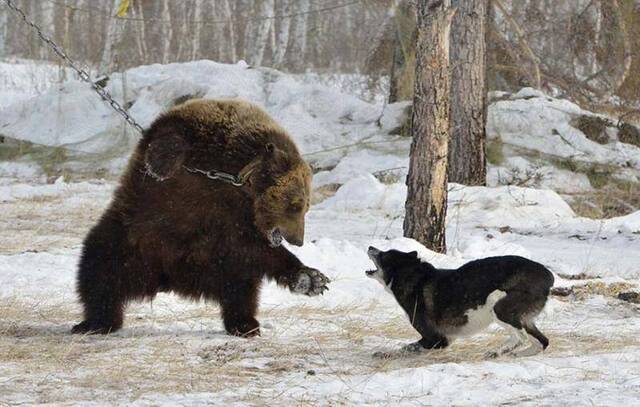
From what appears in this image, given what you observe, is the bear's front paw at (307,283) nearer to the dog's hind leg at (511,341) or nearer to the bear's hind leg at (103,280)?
the bear's hind leg at (103,280)

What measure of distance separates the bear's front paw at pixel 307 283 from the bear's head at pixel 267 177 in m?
0.22

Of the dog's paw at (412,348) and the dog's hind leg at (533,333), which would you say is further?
the dog's paw at (412,348)

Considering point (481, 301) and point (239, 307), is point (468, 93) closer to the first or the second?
point (239, 307)

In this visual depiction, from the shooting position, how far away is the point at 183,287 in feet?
18.7

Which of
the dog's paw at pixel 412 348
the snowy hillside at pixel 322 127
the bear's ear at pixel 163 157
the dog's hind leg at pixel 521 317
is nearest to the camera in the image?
the dog's hind leg at pixel 521 317

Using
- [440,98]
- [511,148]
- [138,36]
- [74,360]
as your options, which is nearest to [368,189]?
[511,148]

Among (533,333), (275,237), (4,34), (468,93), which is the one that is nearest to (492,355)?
(533,333)

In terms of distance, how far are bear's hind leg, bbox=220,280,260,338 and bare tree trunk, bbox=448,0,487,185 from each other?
8275 millimetres

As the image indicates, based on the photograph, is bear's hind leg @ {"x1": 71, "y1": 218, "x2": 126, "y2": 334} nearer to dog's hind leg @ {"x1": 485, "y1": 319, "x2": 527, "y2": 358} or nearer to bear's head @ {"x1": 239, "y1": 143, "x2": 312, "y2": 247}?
bear's head @ {"x1": 239, "y1": 143, "x2": 312, "y2": 247}

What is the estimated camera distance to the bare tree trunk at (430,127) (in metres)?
8.36

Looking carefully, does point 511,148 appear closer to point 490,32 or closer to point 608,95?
point 490,32

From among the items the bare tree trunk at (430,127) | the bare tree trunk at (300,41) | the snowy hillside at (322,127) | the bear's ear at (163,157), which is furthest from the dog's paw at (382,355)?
the bare tree trunk at (300,41)

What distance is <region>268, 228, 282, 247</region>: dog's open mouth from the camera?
222 inches

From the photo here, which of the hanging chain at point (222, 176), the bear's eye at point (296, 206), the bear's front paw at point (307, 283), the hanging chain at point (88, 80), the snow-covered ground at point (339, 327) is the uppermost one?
the hanging chain at point (88, 80)
